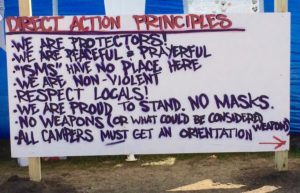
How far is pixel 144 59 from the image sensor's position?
5379 mm

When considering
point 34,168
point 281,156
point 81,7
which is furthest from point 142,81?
point 81,7

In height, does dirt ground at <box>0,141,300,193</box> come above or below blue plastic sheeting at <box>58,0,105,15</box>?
below

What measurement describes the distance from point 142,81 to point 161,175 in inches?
45.7

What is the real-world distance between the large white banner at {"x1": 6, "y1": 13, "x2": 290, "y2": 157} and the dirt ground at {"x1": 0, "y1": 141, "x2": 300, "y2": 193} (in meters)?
0.37

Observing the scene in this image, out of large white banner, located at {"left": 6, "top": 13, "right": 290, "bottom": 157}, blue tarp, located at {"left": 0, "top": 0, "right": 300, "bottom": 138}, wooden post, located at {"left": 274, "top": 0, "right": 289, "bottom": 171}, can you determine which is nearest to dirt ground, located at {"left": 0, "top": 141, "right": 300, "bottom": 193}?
wooden post, located at {"left": 274, "top": 0, "right": 289, "bottom": 171}

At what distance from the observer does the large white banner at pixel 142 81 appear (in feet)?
17.5

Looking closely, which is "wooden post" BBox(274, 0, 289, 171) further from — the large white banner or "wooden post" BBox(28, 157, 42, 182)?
"wooden post" BBox(28, 157, 42, 182)

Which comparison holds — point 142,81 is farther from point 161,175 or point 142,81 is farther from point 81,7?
point 81,7

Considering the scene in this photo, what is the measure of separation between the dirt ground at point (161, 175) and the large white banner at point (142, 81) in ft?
1.21

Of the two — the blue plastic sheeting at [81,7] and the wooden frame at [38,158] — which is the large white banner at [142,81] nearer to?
the wooden frame at [38,158]

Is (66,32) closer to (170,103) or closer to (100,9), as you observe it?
(170,103)

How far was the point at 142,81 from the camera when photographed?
539 cm

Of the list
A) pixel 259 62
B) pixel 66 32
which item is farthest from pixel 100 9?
pixel 259 62

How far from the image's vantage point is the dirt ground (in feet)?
17.9
